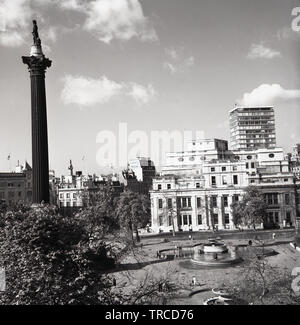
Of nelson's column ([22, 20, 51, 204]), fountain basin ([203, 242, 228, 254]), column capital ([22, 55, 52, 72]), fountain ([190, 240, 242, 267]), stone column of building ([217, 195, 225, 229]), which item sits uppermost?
column capital ([22, 55, 52, 72])

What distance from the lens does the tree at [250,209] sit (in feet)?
143

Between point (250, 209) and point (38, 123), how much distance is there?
24476mm

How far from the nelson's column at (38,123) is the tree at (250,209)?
22891 mm

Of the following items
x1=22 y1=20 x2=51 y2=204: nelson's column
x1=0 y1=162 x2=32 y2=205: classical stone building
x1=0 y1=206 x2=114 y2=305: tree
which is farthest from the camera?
x1=0 y1=162 x2=32 y2=205: classical stone building

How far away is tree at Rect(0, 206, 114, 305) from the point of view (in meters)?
13.0

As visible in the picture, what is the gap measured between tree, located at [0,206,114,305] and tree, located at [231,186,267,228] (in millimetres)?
31206

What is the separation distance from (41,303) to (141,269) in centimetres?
1534

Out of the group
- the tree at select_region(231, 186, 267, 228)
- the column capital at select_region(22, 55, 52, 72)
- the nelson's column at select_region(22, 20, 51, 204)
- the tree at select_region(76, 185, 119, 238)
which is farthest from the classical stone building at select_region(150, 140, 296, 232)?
the column capital at select_region(22, 55, 52, 72)

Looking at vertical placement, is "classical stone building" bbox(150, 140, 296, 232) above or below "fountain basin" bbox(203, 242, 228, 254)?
above

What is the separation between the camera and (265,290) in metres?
17.3

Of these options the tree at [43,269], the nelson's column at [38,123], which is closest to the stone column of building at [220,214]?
the nelson's column at [38,123]

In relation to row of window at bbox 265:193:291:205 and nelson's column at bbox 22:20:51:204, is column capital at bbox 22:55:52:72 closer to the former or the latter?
nelson's column at bbox 22:20:51:204
